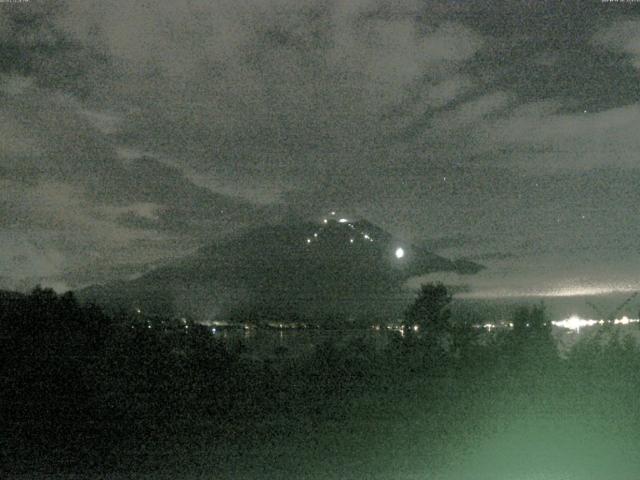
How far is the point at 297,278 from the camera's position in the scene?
17.6 meters

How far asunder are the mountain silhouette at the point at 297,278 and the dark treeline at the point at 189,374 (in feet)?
10.7

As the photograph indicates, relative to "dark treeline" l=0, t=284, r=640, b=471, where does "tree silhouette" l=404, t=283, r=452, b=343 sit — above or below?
above

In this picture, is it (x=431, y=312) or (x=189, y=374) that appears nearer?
(x=189, y=374)

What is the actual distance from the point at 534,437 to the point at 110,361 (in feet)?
17.9

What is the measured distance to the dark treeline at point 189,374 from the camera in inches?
364

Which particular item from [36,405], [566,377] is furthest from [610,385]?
[36,405]

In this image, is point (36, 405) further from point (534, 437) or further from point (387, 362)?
point (534, 437)

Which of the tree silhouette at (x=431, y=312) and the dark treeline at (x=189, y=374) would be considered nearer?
the dark treeline at (x=189, y=374)

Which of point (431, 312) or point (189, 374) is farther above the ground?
point (431, 312)

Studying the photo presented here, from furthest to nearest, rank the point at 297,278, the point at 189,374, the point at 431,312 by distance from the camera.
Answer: the point at 297,278 < the point at 431,312 < the point at 189,374

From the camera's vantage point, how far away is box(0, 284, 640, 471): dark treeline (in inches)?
364

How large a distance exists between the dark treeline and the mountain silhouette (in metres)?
3.26

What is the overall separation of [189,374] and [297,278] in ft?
24.6

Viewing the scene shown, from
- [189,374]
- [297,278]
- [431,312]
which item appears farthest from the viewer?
[297,278]
